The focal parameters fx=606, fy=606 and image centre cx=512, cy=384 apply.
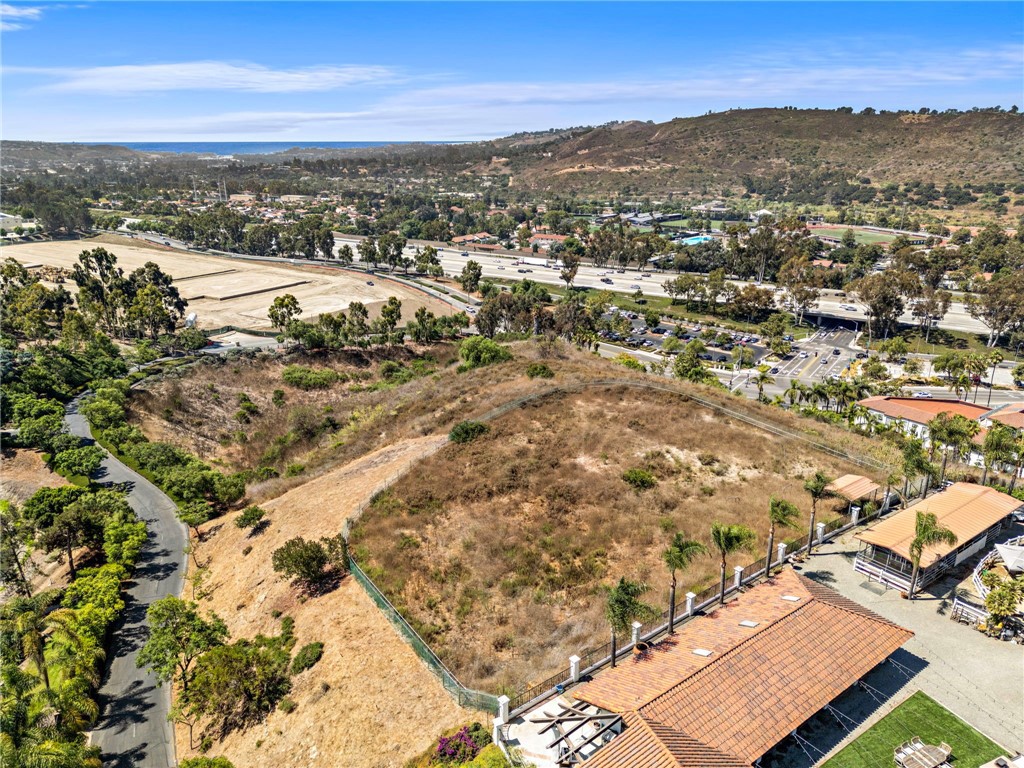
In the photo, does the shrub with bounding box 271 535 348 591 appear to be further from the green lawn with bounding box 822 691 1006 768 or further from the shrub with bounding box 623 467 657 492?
the green lawn with bounding box 822 691 1006 768

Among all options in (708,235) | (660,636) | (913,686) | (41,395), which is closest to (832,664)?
(913,686)

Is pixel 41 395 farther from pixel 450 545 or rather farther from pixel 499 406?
pixel 450 545

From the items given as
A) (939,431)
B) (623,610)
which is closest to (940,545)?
(939,431)

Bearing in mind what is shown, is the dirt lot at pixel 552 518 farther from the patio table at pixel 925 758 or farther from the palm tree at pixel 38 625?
the palm tree at pixel 38 625

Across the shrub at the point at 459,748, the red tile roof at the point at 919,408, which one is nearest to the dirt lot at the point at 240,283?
the red tile roof at the point at 919,408

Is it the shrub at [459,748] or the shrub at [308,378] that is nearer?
the shrub at [459,748]
